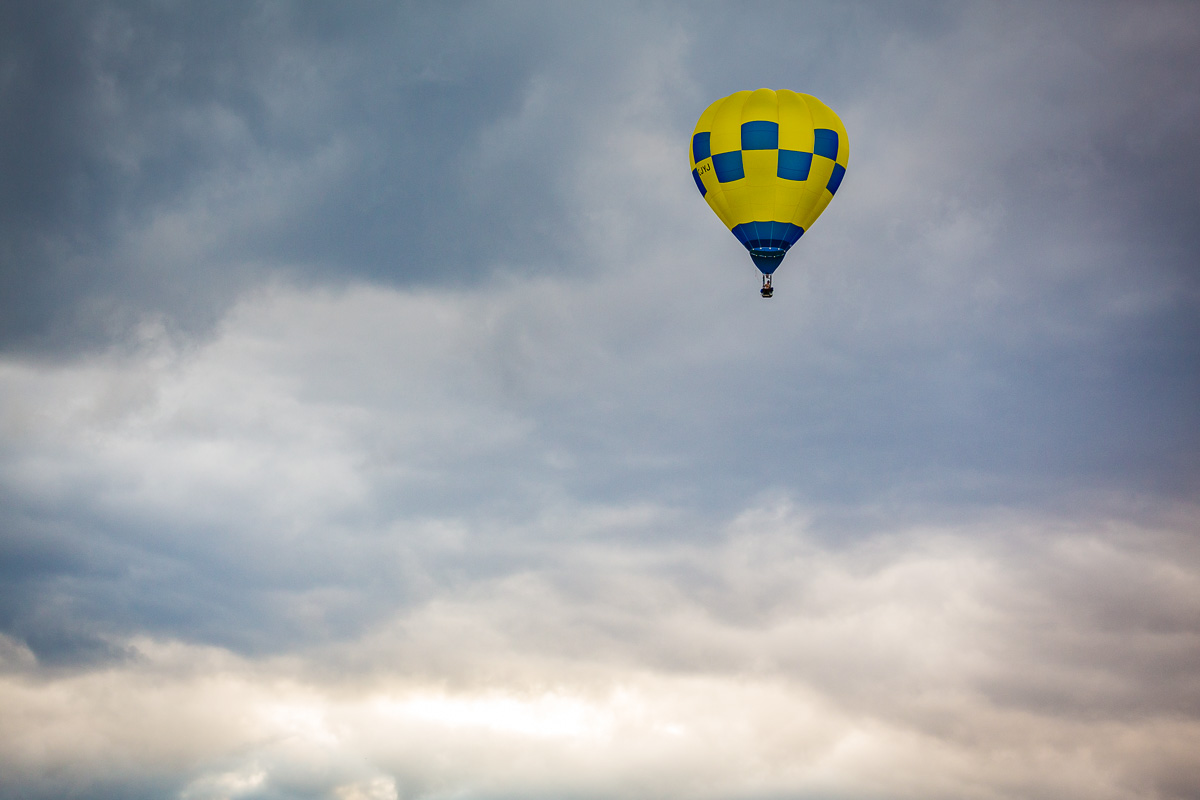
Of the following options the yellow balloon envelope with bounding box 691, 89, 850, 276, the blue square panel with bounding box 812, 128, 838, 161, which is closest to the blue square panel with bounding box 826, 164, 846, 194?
the yellow balloon envelope with bounding box 691, 89, 850, 276

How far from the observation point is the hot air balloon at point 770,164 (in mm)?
97312

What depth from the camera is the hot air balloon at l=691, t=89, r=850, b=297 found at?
97.3 m

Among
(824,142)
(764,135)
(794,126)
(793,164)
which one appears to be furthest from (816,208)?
(764,135)

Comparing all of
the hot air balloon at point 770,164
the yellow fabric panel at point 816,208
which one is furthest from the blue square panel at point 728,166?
the yellow fabric panel at point 816,208

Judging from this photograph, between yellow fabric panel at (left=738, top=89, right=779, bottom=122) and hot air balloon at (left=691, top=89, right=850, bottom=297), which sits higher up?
Answer: yellow fabric panel at (left=738, top=89, right=779, bottom=122)

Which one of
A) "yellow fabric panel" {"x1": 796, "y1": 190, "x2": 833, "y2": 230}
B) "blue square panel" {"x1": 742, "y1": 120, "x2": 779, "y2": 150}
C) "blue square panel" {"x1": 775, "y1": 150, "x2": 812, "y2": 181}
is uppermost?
"blue square panel" {"x1": 742, "y1": 120, "x2": 779, "y2": 150}

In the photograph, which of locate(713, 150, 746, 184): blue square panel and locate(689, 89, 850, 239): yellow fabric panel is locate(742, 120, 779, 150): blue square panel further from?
locate(713, 150, 746, 184): blue square panel

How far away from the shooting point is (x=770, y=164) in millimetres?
97188

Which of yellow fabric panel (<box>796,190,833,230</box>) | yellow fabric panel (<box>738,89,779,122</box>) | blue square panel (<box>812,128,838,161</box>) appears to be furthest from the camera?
yellow fabric panel (<box>796,190,833,230</box>)

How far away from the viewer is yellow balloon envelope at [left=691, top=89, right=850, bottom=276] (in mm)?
97375

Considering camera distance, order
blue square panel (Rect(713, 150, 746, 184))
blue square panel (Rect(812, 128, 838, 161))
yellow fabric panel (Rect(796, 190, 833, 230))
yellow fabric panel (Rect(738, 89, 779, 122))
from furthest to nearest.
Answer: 1. yellow fabric panel (Rect(796, 190, 833, 230))
2. blue square panel (Rect(812, 128, 838, 161))
3. blue square panel (Rect(713, 150, 746, 184))
4. yellow fabric panel (Rect(738, 89, 779, 122))

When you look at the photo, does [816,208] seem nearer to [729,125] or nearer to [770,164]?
[770,164]

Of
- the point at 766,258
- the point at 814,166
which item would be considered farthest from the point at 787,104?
the point at 766,258

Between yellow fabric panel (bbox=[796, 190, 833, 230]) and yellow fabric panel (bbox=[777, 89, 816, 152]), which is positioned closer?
yellow fabric panel (bbox=[777, 89, 816, 152])
